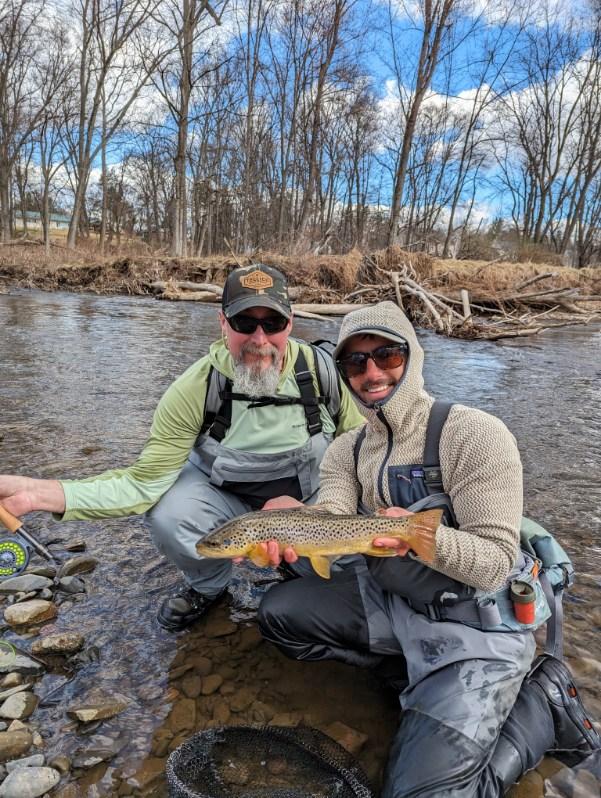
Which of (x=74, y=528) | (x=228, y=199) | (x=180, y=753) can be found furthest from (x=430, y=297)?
(x=228, y=199)

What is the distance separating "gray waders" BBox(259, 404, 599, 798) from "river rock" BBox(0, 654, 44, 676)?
1183mm

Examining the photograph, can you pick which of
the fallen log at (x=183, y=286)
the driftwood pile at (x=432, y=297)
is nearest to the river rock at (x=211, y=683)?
the driftwood pile at (x=432, y=297)

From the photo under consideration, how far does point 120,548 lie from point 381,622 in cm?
207

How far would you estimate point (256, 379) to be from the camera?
317 centimetres

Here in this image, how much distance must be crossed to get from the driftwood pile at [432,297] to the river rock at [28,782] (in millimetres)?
14332

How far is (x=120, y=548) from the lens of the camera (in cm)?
383

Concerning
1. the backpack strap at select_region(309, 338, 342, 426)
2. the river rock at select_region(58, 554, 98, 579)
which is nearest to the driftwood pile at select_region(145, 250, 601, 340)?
the backpack strap at select_region(309, 338, 342, 426)

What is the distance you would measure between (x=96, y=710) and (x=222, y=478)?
1330mm

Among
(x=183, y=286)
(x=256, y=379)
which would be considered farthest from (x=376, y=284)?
(x=256, y=379)

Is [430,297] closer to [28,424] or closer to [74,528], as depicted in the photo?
[28,424]

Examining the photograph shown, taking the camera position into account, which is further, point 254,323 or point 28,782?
point 254,323

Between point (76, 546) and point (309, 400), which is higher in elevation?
point (309, 400)

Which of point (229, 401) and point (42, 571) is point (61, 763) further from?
point (229, 401)

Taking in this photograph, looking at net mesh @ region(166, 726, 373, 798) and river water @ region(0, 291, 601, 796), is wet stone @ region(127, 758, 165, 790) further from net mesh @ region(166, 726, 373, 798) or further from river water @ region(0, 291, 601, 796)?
net mesh @ region(166, 726, 373, 798)
